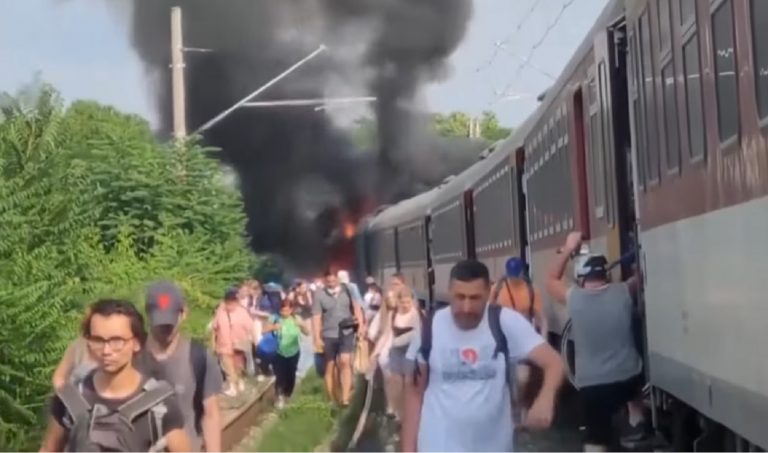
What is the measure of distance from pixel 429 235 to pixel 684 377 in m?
25.7

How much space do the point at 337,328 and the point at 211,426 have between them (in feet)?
44.1

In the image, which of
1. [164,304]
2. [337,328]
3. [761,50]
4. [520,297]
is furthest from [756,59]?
[337,328]

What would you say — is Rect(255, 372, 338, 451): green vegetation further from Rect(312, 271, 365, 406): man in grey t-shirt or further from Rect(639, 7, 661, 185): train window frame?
Rect(639, 7, 661, 185): train window frame

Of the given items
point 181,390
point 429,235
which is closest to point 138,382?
point 181,390

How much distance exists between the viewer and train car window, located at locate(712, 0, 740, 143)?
27.5ft

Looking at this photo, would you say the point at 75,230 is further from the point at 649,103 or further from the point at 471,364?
the point at 471,364

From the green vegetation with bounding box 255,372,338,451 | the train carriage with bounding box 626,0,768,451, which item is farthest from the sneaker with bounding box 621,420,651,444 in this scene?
the green vegetation with bounding box 255,372,338,451

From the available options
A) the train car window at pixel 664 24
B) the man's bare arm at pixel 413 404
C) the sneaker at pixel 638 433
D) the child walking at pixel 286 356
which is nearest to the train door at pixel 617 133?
the sneaker at pixel 638 433

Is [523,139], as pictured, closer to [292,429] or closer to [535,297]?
[292,429]

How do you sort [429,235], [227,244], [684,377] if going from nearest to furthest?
[684,377] → [227,244] → [429,235]

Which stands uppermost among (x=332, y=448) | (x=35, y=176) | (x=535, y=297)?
(x=35, y=176)

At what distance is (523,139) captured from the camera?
23.7 m

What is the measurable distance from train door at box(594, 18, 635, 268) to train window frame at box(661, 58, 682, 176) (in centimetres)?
241

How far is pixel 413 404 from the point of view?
838cm
